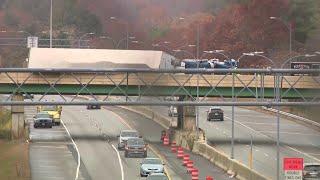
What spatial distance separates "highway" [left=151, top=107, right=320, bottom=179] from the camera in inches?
1538

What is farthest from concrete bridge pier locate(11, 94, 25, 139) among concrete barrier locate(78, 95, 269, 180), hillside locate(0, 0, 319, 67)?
concrete barrier locate(78, 95, 269, 180)

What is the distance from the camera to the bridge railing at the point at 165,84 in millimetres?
22625

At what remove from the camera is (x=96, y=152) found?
42906 millimetres

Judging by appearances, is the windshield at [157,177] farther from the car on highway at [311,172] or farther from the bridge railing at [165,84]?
the car on highway at [311,172]

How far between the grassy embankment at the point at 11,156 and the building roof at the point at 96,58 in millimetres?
4698

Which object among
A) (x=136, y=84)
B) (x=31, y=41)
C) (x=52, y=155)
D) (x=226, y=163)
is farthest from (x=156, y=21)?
(x=31, y=41)

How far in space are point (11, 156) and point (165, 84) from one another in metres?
14.6

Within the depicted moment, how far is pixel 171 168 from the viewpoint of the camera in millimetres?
36000

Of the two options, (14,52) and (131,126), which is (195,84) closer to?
(14,52)

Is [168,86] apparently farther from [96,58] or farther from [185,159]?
[185,159]

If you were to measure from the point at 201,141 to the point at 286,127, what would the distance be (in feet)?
43.0

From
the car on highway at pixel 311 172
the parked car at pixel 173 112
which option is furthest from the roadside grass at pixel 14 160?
the parked car at pixel 173 112

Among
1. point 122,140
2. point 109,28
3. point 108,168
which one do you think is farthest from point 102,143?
point 109,28

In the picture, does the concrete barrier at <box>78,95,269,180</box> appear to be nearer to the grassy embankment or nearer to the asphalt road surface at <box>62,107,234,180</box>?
the asphalt road surface at <box>62,107,234,180</box>
